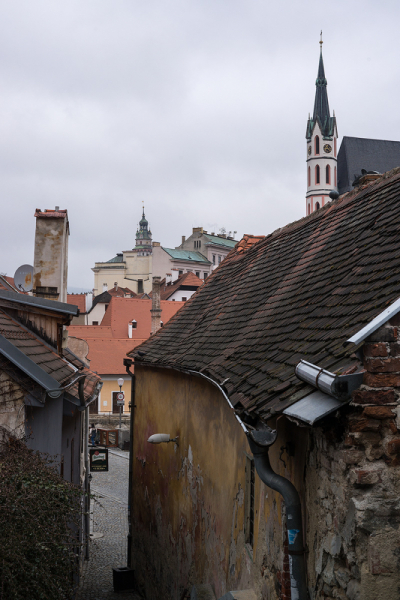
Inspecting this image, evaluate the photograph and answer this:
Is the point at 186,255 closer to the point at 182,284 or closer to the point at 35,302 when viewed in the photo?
the point at 182,284

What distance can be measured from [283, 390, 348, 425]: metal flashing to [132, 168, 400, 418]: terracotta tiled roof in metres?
0.12

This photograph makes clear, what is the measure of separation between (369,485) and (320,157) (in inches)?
2675

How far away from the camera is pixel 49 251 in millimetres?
12805

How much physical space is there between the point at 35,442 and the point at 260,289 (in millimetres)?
3654

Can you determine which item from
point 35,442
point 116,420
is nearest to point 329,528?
point 35,442

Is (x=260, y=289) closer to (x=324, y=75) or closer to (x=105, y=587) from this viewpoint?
(x=105, y=587)

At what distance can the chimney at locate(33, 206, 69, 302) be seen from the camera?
12703 millimetres

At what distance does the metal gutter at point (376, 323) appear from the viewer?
11.7ft

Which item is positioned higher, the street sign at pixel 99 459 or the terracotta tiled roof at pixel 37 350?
the terracotta tiled roof at pixel 37 350

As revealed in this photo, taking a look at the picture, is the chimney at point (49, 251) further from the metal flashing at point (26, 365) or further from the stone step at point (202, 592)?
the stone step at point (202, 592)

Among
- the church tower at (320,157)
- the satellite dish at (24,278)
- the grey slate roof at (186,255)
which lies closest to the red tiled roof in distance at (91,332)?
the satellite dish at (24,278)

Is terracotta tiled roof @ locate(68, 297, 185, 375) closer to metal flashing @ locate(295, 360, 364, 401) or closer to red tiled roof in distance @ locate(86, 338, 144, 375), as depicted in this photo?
red tiled roof in distance @ locate(86, 338, 144, 375)

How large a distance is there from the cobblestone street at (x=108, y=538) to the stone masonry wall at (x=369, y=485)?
6.42 metres

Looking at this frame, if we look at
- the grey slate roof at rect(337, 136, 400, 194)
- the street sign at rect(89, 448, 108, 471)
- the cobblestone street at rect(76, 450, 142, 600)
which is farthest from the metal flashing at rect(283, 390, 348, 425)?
the grey slate roof at rect(337, 136, 400, 194)
